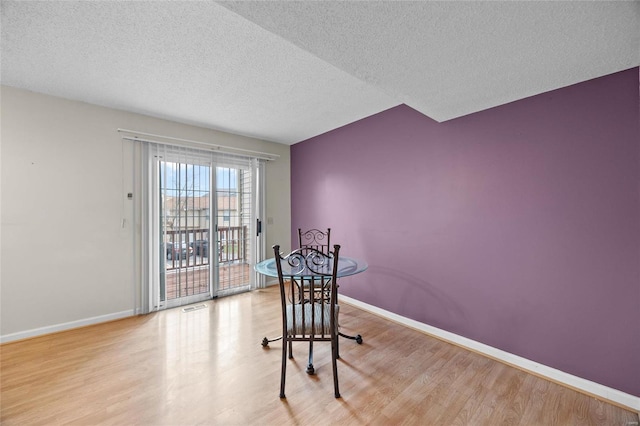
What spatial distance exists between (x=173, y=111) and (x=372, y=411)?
11.6 feet

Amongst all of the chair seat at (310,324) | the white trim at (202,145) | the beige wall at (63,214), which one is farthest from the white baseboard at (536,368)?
the beige wall at (63,214)

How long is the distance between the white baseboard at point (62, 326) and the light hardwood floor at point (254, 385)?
3.5 inches

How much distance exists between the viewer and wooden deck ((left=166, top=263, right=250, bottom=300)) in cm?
331

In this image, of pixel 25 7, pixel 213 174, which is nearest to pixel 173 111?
pixel 213 174

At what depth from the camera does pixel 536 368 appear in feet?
6.45

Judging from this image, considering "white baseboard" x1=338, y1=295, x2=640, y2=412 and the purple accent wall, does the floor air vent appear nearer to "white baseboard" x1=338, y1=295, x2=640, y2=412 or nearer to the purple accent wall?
the purple accent wall

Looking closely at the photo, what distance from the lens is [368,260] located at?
3.23 m

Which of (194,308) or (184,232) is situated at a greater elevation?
(184,232)

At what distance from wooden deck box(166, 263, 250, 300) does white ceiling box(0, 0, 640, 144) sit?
2.14 meters

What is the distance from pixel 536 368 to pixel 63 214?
467 centimetres

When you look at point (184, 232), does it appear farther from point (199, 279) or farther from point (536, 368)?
point (536, 368)

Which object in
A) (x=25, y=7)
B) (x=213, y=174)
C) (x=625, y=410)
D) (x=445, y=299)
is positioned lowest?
(x=625, y=410)

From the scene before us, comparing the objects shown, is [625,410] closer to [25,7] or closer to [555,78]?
[555,78]

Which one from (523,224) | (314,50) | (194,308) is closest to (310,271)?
(314,50)
